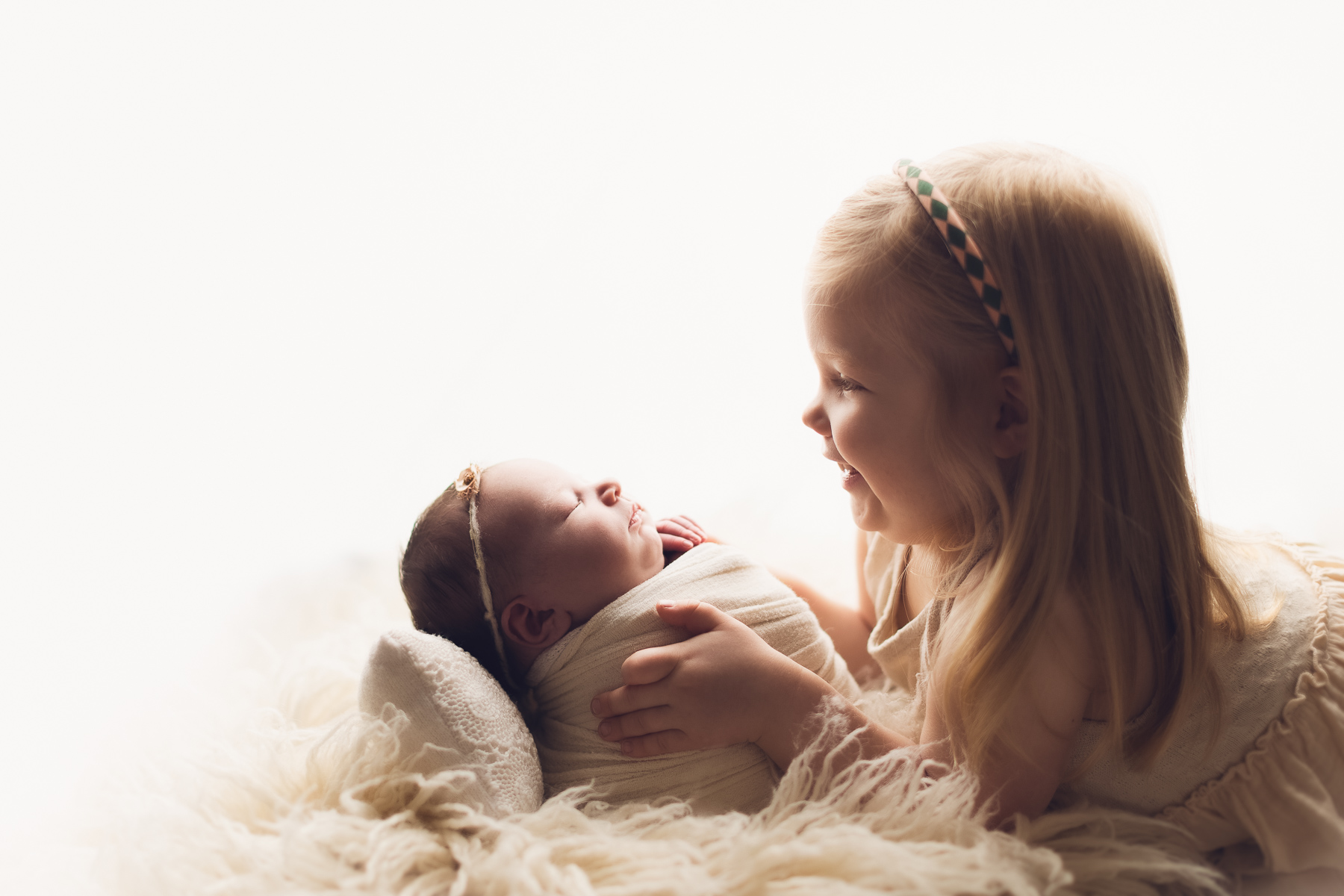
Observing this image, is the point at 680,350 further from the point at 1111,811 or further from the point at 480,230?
the point at 1111,811

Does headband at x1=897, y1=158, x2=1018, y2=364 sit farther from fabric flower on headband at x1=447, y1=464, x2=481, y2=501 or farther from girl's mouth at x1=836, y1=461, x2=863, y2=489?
fabric flower on headband at x1=447, y1=464, x2=481, y2=501

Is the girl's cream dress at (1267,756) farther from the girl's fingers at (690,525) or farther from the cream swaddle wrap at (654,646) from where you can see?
the girl's fingers at (690,525)

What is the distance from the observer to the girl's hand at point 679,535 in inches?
42.7

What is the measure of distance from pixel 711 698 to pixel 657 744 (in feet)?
0.24

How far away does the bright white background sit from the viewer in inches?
55.1

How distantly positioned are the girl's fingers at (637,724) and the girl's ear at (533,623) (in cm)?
11

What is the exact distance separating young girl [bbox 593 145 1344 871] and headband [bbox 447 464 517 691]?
141 mm

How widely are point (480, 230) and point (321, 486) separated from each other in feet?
1.86

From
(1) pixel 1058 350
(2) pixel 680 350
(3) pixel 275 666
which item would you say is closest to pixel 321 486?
(3) pixel 275 666

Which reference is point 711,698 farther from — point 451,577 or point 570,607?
point 451,577

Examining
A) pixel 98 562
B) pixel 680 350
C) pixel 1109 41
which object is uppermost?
pixel 1109 41

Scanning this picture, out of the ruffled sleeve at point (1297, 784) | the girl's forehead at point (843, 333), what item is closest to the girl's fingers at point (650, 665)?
the girl's forehead at point (843, 333)

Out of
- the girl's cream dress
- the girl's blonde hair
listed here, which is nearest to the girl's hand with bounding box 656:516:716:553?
the girl's blonde hair

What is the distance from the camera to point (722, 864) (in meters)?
0.72
